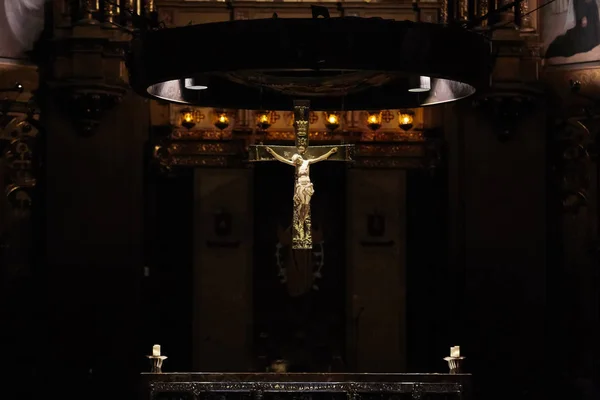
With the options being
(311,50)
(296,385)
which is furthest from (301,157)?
(311,50)

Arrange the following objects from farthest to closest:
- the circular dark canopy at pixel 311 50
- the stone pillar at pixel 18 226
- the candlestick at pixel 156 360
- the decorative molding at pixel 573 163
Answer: the decorative molding at pixel 573 163 < the stone pillar at pixel 18 226 < the candlestick at pixel 156 360 < the circular dark canopy at pixel 311 50

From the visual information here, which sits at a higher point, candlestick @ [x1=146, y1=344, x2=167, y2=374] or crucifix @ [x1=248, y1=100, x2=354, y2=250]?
crucifix @ [x1=248, y1=100, x2=354, y2=250]

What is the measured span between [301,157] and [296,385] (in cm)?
236

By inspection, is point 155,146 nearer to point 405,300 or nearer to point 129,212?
point 129,212

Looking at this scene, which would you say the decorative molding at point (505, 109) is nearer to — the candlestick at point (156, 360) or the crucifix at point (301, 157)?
the crucifix at point (301, 157)

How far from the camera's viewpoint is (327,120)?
1702 cm

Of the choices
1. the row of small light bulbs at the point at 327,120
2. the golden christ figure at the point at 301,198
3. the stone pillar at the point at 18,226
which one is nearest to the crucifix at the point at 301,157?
the golden christ figure at the point at 301,198

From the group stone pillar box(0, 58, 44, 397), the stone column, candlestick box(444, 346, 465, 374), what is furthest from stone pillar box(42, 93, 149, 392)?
candlestick box(444, 346, 465, 374)

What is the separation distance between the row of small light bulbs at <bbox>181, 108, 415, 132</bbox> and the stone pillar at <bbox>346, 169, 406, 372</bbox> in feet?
2.13

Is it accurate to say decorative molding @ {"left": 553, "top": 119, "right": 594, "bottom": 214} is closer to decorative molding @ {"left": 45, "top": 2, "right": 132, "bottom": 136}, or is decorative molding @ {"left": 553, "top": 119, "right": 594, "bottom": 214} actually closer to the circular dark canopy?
the circular dark canopy

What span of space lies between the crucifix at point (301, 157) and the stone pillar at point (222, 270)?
128 inches

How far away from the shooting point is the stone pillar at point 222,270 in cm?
1689

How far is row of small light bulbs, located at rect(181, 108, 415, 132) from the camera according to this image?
1692cm

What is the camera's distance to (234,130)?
1706 cm
